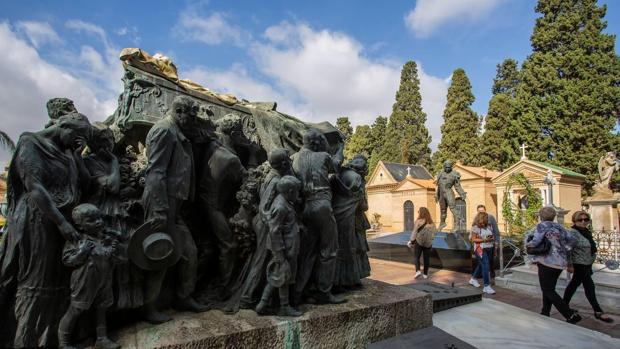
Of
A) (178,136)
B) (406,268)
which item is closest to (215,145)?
(178,136)

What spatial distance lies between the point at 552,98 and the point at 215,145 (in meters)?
28.5

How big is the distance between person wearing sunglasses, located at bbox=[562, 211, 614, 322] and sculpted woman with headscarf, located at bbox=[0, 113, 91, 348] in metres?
5.94

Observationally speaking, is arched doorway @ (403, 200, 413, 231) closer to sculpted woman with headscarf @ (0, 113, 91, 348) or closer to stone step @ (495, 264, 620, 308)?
stone step @ (495, 264, 620, 308)

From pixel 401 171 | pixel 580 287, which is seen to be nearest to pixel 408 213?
pixel 401 171

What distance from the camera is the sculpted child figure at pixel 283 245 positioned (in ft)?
9.98

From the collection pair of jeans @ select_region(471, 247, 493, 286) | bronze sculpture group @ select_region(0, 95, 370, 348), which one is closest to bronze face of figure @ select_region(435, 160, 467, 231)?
pair of jeans @ select_region(471, 247, 493, 286)

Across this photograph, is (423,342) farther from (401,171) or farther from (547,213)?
(401,171)

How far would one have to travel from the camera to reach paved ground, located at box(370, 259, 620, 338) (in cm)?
505

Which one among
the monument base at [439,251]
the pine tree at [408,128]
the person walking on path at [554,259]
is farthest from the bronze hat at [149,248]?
the pine tree at [408,128]

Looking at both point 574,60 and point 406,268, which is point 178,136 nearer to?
point 406,268

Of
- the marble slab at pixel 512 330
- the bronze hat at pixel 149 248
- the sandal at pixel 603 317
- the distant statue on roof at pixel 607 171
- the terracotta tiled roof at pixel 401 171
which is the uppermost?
the terracotta tiled roof at pixel 401 171

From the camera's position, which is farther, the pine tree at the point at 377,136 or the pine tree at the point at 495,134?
the pine tree at the point at 377,136

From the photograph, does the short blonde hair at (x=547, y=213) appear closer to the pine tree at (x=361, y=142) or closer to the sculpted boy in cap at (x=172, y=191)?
the sculpted boy in cap at (x=172, y=191)

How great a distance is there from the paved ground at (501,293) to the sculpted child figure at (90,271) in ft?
18.8
